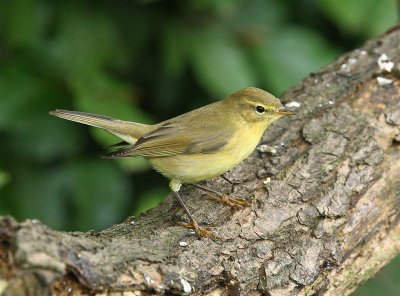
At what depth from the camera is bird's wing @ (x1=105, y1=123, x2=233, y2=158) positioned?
432 centimetres

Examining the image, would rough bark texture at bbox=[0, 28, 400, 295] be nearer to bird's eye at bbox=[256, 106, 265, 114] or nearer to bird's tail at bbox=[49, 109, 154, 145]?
bird's eye at bbox=[256, 106, 265, 114]

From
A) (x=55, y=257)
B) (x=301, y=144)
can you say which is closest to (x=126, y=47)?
(x=301, y=144)

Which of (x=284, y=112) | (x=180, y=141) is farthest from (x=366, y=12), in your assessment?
(x=180, y=141)

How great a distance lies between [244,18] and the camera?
5840 mm

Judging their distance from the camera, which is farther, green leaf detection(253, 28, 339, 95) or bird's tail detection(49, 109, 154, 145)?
green leaf detection(253, 28, 339, 95)

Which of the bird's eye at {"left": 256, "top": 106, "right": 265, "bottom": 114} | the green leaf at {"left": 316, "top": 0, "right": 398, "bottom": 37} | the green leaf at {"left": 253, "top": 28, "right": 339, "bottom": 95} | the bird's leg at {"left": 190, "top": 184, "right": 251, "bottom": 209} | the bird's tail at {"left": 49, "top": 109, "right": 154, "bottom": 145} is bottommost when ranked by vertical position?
the bird's tail at {"left": 49, "top": 109, "right": 154, "bottom": 145}

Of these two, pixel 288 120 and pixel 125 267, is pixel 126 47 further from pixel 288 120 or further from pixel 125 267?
pixel 125 267

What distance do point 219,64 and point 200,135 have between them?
3.78 ft

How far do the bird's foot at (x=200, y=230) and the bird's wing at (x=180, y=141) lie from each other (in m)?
0.75

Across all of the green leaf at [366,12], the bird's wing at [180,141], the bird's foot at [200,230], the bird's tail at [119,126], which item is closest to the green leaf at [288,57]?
the green leaf at [366,12]

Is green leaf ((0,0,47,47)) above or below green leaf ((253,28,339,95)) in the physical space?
below

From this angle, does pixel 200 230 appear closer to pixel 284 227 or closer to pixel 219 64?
pixel 284 227

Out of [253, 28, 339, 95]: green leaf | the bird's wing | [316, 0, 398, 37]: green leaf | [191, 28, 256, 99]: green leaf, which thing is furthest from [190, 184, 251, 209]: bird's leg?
[316, 0, 398, 37]: green leaf

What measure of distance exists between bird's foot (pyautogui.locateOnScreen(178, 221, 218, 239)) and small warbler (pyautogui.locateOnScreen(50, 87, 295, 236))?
0.45 meters
